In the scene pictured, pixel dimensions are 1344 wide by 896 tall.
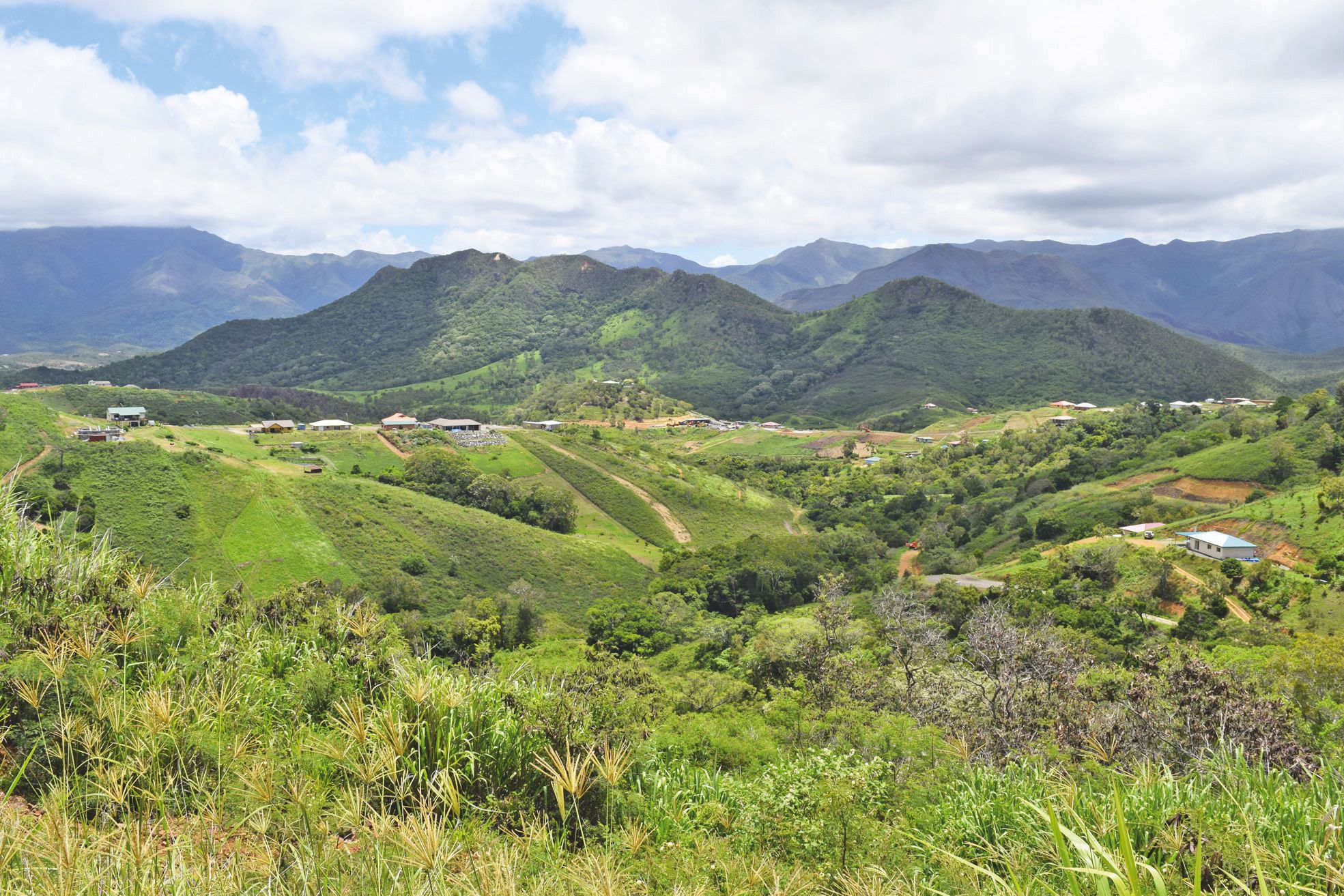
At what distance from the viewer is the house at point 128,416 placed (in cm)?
10669

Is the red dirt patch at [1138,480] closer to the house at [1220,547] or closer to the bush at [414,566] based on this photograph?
the house at [1220,547]

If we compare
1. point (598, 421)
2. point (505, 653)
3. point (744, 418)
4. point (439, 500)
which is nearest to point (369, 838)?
point (505, 653)

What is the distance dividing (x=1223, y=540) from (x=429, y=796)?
56021 millimetres

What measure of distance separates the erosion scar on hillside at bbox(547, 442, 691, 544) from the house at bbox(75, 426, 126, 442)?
5179cm

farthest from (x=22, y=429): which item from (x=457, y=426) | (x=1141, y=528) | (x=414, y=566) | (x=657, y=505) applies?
(x=1141, y=528)

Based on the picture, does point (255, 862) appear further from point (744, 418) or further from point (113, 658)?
point (744, 418)

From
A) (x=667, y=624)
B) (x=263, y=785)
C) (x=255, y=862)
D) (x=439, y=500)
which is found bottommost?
(x=667, y=624)

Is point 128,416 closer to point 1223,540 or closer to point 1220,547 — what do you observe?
point 1220,547

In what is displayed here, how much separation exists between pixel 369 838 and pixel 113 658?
6204mm

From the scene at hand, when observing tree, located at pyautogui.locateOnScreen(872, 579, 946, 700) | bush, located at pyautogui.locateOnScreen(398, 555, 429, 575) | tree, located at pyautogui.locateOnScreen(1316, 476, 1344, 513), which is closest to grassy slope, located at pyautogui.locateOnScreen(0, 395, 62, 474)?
bush, located at pyautogui.locateOnScreen(398, 555, 429, 575)

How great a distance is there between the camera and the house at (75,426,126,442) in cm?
7362

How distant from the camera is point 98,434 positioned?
246ft

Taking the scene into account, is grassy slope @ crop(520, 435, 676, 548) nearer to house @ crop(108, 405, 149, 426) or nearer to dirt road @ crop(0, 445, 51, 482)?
dirt road @ crop(0, 445, 51, 482)

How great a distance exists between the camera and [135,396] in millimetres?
132750
